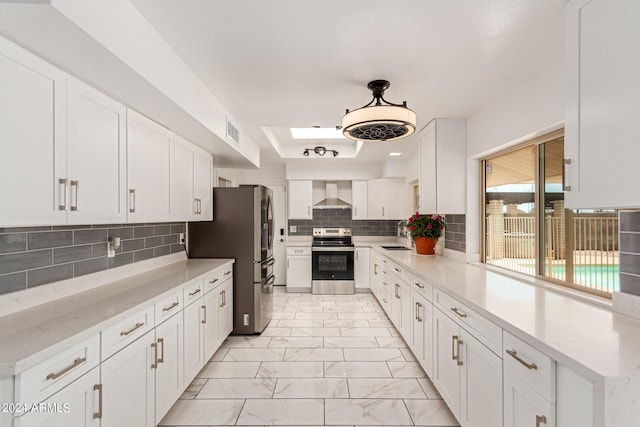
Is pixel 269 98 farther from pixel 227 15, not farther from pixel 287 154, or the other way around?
pixel 287 154

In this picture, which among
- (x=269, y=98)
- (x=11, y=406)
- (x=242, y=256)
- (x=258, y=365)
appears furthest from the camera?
(x=242, y=256)

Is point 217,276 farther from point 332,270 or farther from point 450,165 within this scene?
point 332,270

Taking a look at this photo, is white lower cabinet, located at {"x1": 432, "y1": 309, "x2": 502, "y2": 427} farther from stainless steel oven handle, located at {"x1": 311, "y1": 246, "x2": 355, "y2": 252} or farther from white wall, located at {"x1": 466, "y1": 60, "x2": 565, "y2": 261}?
stainless steel oven handle, located at {"x1": 311, "y1": 246, "x2": 355, "y2": 252}

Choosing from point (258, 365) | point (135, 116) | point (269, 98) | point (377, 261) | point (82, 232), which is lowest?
point (258, 365)

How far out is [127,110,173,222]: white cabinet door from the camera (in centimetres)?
206

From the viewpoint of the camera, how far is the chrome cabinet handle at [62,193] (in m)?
1.48

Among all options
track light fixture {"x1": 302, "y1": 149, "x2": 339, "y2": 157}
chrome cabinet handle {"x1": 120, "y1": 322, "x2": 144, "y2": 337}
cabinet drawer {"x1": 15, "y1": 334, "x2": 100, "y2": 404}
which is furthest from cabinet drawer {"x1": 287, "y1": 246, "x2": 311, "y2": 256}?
cabinet drawer {"x1": 15, "y1": 334, "x2": 100, "y2": 404}

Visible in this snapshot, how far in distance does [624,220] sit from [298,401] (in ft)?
7.53

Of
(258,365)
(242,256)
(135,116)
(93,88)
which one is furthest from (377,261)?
(93,88)

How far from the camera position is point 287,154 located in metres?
5.04

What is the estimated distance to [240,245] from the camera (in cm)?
352

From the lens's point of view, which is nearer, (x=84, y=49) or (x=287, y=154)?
(x=84, y=49)

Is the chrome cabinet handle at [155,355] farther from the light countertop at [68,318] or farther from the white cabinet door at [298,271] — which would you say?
the white cabinet door at [298,271]

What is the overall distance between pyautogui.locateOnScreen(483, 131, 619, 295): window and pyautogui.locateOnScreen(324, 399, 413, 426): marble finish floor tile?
1.42 meters
